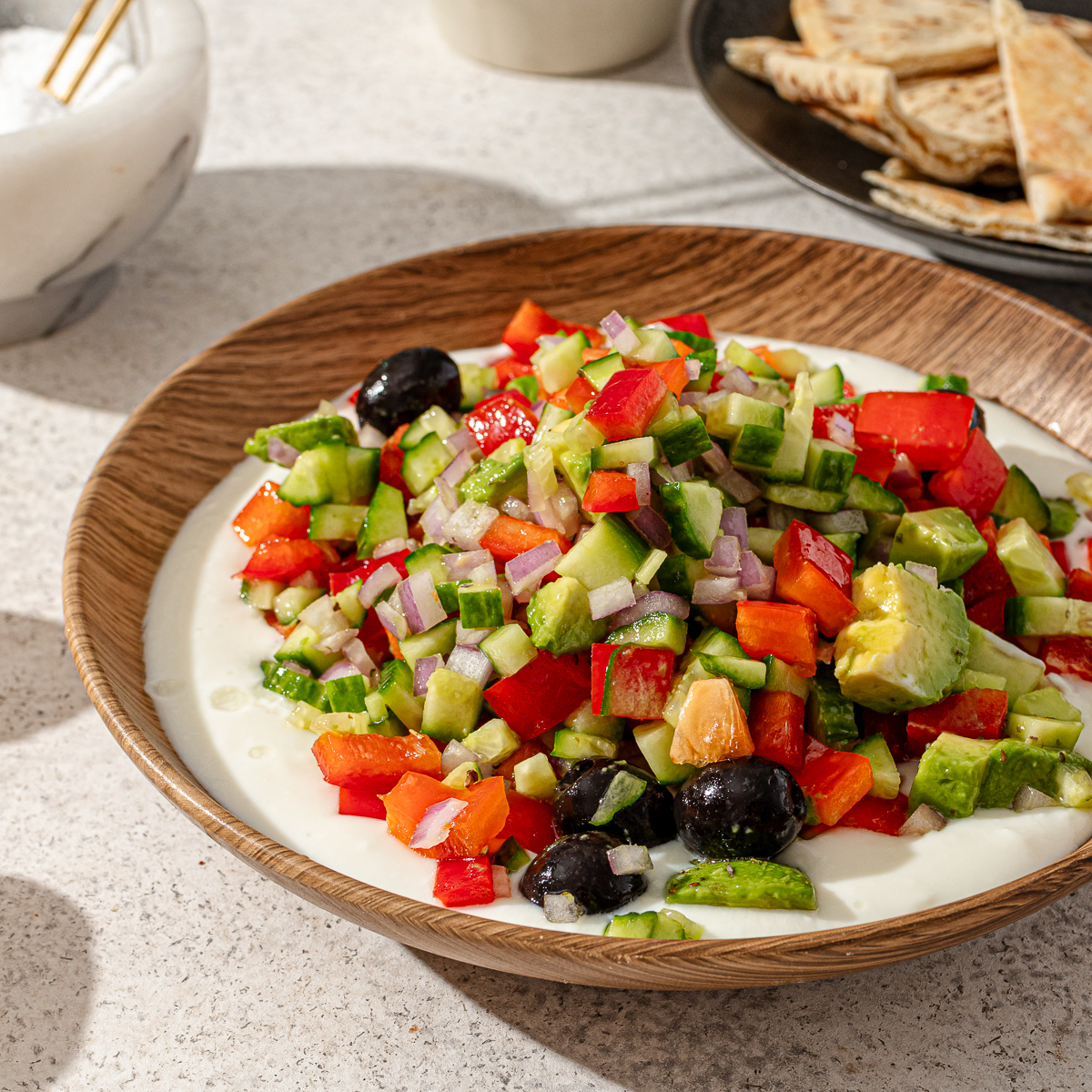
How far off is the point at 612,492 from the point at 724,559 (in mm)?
184

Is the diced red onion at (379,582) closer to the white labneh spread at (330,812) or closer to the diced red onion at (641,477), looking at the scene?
the white labneh spread at (330,812)

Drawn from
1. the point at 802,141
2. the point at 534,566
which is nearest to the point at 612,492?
the point at 534,566

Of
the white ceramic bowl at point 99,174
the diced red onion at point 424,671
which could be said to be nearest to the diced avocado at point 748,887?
the diced red onion at point 424,671

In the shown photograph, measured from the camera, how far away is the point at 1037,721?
1.50 metres

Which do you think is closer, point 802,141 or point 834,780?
point 834,780

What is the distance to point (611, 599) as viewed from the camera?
4.92 feet

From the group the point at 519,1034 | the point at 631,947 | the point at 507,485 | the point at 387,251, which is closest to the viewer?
the point at 631,947

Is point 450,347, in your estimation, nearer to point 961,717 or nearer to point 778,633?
point 778,633

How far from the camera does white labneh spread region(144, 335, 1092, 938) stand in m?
1.35

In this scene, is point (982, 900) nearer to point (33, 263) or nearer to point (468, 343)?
point (468, 343)

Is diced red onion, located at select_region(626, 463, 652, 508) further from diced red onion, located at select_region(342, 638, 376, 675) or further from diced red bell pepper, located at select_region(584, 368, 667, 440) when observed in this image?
diced red onion, located at select_region(342, 638, 376, 675)

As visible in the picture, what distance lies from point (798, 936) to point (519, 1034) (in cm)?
45

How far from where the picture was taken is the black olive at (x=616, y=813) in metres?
1.40

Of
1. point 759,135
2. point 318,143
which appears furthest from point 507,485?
point 318,143
